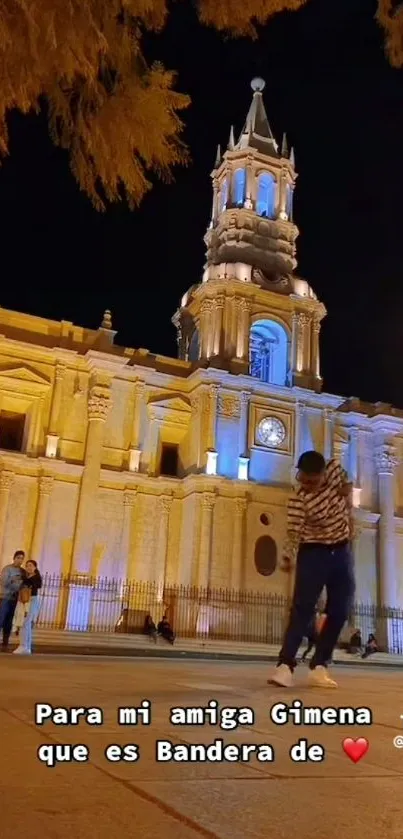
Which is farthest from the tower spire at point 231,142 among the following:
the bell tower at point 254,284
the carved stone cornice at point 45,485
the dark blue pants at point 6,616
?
the dark blue pants at point 6,616

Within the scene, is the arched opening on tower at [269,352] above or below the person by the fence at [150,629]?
above

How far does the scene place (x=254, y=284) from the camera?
31625 mm

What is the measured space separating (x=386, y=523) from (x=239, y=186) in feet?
58.0

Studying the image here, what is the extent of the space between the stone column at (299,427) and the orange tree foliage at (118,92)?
26.0m

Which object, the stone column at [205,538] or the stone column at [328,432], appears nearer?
the stone column at [205,538]

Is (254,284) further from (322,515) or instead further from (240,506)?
(322,515)

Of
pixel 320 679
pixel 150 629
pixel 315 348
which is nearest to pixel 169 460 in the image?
pixel 315 348

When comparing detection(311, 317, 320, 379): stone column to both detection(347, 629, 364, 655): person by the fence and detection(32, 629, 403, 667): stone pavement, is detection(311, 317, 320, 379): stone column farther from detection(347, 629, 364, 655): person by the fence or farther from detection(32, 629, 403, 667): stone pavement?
detection(32, 629, 403, 667): stone pavement

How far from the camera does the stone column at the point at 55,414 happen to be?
87.4ft

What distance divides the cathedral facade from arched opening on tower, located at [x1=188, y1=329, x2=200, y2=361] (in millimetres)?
269

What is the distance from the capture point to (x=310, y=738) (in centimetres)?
292

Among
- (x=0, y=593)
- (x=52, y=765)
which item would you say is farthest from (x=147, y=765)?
(x=0, y=593)

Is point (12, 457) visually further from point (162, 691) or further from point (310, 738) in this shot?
point (310, 738)

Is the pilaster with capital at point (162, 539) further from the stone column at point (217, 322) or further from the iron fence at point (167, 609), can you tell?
the stone column at point (217, 322)
